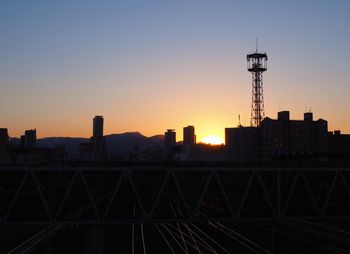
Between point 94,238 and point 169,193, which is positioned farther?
point 169,193

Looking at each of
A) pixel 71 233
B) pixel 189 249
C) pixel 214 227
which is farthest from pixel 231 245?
pixel 71 233

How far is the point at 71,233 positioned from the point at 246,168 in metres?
44.7

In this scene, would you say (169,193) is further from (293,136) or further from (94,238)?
(293,136)

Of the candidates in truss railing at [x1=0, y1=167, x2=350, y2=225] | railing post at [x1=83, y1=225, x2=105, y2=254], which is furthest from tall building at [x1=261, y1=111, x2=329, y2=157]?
railing post at [x1=83, y1=225, x2=105, y2=254]

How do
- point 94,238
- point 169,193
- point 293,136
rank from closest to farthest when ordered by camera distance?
point 94,238
point 169,193
point 293,136

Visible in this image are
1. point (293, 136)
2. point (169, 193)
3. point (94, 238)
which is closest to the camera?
point (94, 238)

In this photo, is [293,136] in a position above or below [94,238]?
above

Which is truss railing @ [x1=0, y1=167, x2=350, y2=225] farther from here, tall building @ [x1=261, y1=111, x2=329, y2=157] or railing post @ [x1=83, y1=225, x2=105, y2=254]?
→ tall building @ [x1=261, y1=111, x2=329, y2=157]

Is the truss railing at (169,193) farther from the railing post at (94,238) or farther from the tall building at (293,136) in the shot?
the tall building at (293,136)

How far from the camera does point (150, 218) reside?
119 feet

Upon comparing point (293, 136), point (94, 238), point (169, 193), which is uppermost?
point (293, 136)

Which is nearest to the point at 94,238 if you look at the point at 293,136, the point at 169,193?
the point at 169,193

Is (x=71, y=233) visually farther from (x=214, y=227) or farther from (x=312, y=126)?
(x=312, y=126)

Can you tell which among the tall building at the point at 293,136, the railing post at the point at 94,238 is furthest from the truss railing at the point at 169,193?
the tall building at the point at 293,136
